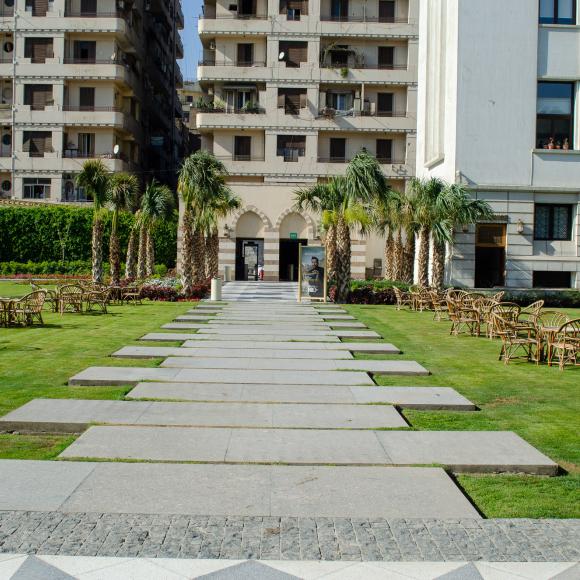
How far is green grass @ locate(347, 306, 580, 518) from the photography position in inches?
237

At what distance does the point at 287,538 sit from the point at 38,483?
2.19 meters

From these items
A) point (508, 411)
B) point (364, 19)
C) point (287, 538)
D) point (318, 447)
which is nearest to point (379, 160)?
point (364, 19)

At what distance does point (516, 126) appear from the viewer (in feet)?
99.8

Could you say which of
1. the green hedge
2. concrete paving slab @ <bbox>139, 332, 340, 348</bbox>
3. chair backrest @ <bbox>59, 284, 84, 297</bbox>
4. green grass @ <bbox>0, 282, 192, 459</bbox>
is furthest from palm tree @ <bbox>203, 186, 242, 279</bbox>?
concrete paving slab @ <bbox>139, 332, 340, 348</bbox>

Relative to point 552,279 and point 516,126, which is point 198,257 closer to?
point 516,126

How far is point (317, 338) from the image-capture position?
17438mm

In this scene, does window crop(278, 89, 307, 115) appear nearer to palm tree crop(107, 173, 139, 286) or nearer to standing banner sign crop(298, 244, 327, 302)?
palm tree crop(107, 173, 139, 286)

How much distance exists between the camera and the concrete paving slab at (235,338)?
16.4 m

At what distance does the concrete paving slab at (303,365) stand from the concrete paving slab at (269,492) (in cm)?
582

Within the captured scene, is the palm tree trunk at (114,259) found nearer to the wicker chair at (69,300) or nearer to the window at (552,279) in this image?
the wicker chair at (69,300)

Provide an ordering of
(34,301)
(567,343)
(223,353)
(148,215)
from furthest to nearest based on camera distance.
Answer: (148,215) < (34,301) < (223,353) < (567,343)

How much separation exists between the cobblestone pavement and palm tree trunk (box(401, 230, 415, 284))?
101ft

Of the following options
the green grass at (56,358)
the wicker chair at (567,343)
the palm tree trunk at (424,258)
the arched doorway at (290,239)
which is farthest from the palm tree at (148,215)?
the wicker chair at (567,343)

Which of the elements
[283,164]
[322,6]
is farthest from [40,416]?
[322,6]
